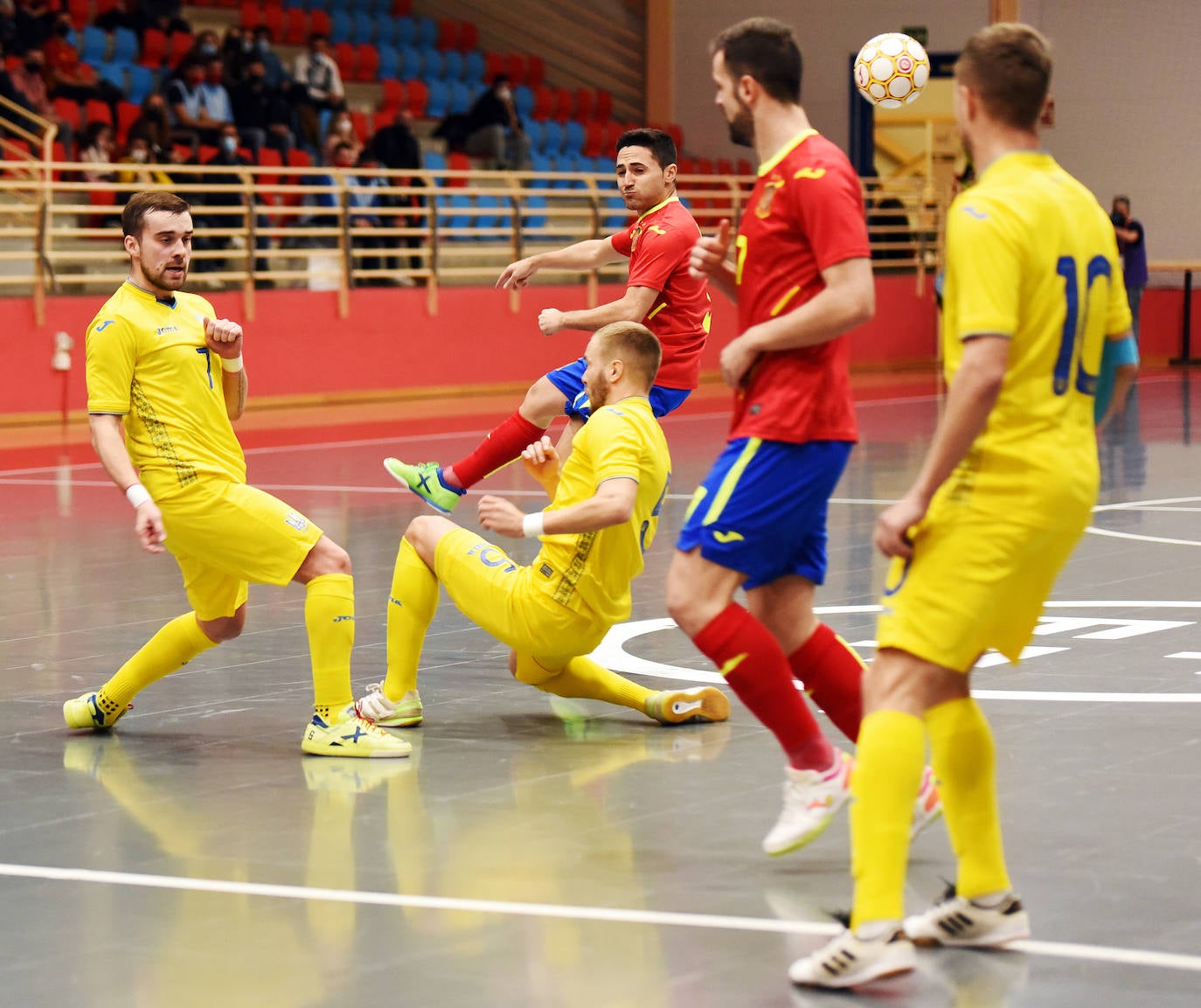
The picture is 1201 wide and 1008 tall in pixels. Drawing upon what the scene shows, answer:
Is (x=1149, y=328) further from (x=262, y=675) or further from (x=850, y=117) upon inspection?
(x=262, y=675)

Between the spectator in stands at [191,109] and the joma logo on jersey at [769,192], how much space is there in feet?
56.2

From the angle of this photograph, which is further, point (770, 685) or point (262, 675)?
point (262, 675)

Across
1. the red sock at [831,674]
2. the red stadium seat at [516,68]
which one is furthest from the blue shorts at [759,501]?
the red stadium seat at [516,68]

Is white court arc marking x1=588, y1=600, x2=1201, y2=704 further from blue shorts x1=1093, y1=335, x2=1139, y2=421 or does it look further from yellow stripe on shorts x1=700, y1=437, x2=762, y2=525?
blue shorts x1=1093, y1=335, x2=1139, y2=421

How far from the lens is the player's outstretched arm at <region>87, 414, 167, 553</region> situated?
19.1 feet

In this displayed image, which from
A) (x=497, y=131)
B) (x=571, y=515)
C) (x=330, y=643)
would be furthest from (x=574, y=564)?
(x=497, y=131)

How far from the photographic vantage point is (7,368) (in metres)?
18.4

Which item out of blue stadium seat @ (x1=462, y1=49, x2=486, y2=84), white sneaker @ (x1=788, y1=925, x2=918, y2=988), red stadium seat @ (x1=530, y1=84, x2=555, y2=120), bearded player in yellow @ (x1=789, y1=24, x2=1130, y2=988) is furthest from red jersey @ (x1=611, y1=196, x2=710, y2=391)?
red stadium seat @ (x1=530, y1=84, x2=555, y2=120)

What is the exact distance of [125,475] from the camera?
608 cm

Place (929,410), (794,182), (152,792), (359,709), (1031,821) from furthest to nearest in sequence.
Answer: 1. (929,410)
2. (359,709)
3. (152,792)
4. (1031,821)
5. (794,182)

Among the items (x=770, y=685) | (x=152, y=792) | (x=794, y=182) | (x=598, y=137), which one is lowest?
(x=152, y=792)

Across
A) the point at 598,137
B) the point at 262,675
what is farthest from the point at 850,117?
the point at 262,675

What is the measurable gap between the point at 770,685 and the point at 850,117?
27.8 metres

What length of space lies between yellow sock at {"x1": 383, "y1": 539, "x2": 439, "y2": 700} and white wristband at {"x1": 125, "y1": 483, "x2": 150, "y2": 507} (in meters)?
0.96
